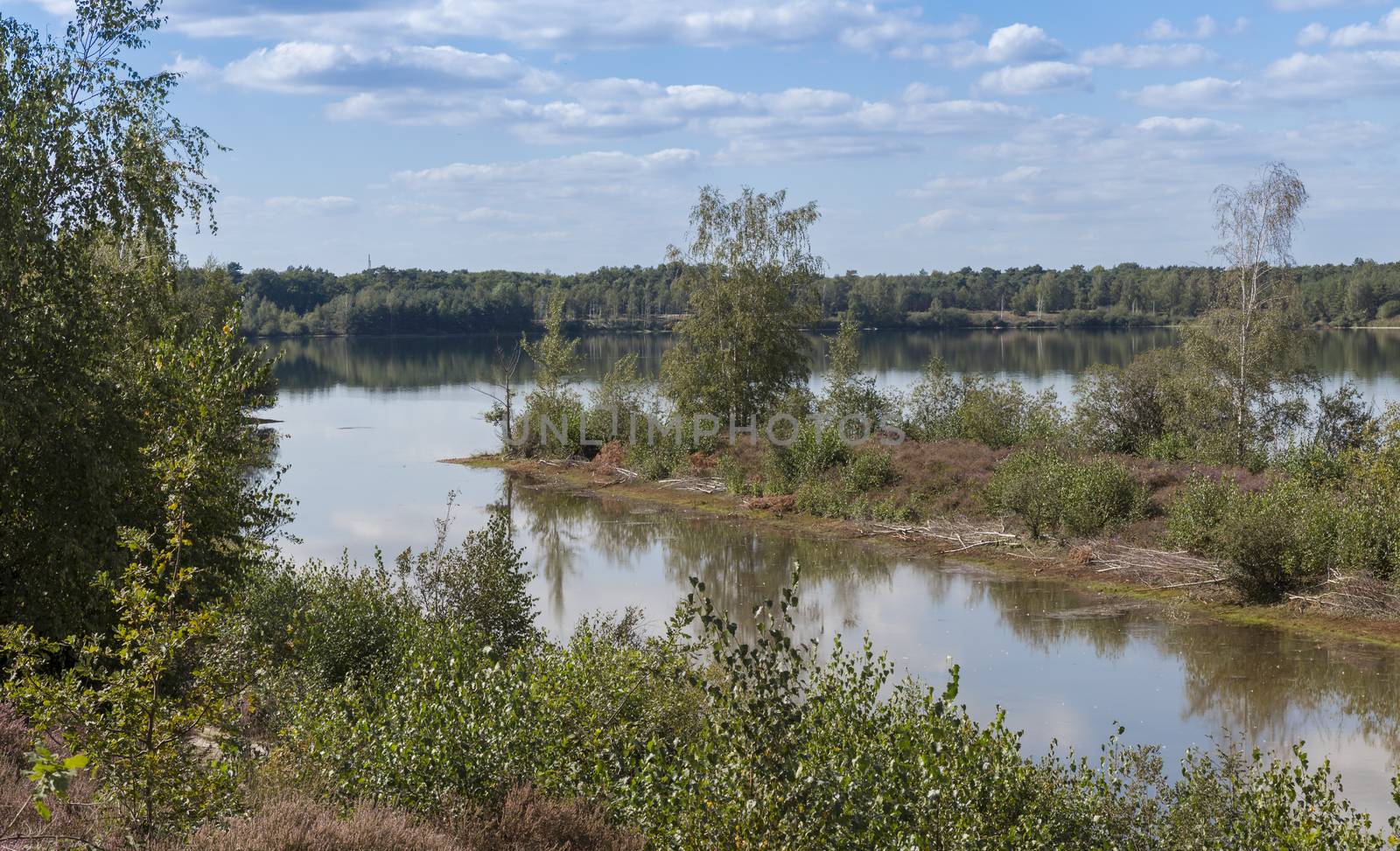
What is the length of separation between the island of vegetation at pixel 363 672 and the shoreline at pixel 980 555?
73 centimetres

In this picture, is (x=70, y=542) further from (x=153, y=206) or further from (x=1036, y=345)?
(x=1036, y=345)

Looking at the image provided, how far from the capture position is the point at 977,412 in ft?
108

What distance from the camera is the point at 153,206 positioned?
13281 millimetres

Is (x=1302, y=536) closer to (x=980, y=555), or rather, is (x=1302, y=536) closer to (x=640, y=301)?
(x=980, y=555)

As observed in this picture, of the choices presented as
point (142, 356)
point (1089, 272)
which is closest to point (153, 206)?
point (142, 356)

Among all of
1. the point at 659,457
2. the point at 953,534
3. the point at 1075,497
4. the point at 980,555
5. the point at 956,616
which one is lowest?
the point at 956,616

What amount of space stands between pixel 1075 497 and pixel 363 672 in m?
15.7

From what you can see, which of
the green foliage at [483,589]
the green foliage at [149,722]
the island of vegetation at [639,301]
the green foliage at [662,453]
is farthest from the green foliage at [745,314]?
the island of vegetation at [639,301]

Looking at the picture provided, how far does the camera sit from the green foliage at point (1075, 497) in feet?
79.8

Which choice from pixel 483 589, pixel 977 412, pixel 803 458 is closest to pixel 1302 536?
pixel 483 589

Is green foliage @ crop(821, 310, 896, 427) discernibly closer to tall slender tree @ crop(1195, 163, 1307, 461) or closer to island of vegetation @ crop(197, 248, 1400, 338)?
tall slender tree @ crop(1195, 163, 1307, 461)

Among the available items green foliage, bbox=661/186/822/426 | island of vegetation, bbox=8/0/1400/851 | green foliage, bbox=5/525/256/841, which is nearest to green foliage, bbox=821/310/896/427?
green foliage, bbox=661/186/822/426

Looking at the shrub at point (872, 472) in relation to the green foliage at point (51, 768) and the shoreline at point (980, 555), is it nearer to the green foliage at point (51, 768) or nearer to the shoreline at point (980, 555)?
the shoreline at point (980, 555)

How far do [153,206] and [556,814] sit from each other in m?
8.76
